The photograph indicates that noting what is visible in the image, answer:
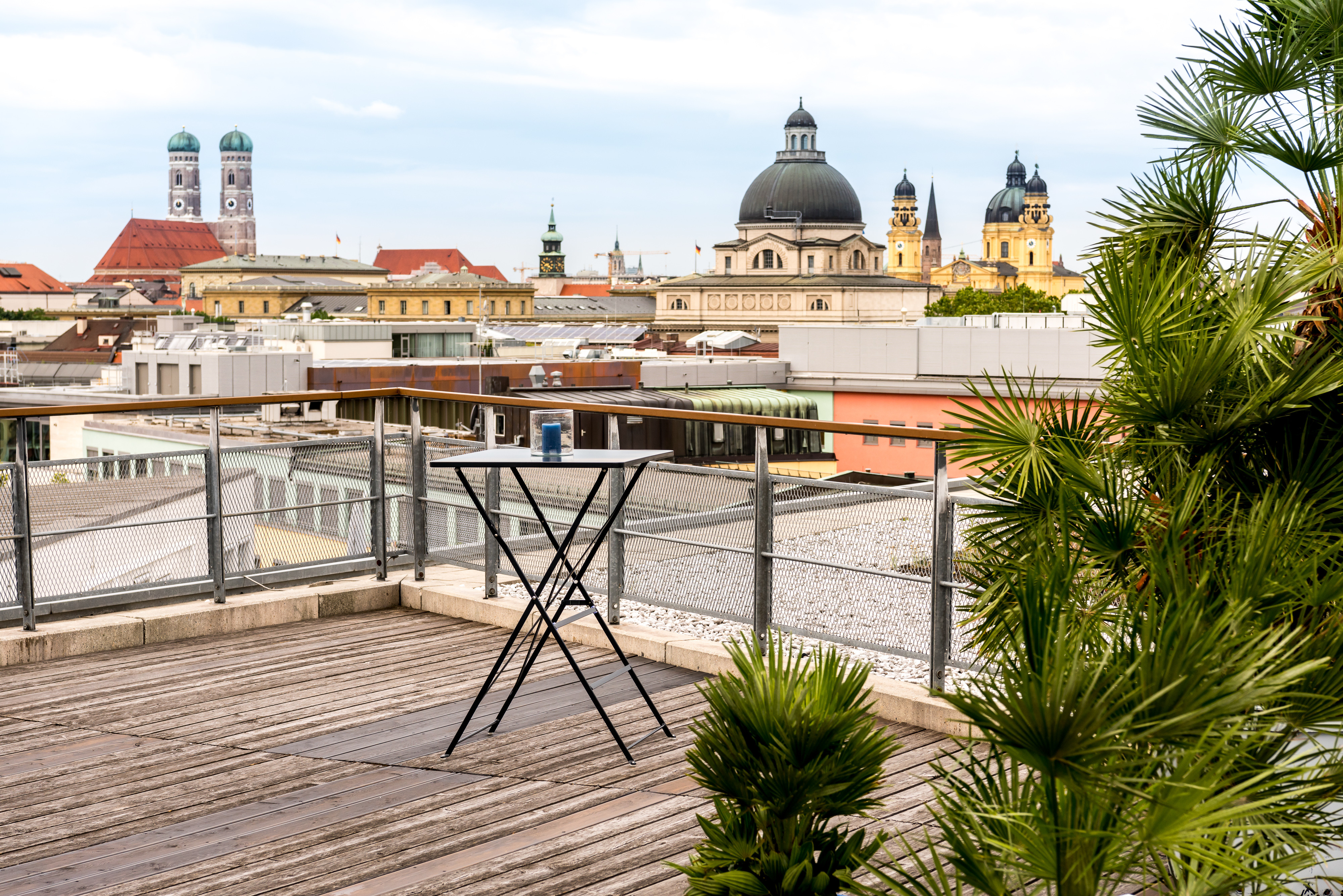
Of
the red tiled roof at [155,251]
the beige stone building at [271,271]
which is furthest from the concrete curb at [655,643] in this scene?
the red tiled roof at [155,251]

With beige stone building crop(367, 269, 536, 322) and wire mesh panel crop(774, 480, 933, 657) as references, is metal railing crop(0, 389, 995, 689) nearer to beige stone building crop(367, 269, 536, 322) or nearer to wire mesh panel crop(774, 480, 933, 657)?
wire mesh panel crop(774, 480, 933, 657)

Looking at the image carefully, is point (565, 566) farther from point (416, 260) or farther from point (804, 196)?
point (416, 260)

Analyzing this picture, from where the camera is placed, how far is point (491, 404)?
261 inches

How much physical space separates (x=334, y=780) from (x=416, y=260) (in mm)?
166701

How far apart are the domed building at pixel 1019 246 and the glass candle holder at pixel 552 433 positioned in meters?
160

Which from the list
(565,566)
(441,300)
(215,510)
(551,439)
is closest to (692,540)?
(565,566)

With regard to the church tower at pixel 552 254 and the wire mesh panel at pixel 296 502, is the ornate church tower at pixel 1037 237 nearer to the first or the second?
the church tower at pixel 552 254

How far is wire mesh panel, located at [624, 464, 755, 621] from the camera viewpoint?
572 centimetres

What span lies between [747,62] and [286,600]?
98.5 metres

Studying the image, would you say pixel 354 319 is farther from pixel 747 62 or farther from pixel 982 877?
pixel 982 877

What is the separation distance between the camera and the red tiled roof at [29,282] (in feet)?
471

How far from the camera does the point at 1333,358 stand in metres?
2.80

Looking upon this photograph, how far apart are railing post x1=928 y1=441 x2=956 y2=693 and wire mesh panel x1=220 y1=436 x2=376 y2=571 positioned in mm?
3162

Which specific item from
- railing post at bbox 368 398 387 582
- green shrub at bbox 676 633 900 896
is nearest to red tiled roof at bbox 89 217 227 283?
railing post at bbox 368 398 387 582
